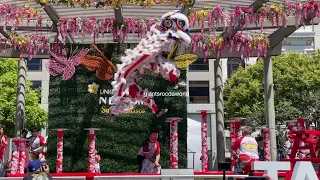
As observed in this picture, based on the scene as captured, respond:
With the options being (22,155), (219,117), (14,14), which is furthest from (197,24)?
(22,155)

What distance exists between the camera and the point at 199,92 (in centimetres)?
3331

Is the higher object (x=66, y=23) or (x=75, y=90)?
(x=66, y=23)

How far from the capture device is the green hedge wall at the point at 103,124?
557 inches

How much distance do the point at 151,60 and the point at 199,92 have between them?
994 inches

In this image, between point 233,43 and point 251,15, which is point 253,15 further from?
point 233,43

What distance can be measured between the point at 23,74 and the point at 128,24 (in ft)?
16.4

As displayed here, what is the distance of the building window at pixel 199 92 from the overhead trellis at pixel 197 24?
17.5 metres

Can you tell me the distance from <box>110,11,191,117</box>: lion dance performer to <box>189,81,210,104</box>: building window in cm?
2494

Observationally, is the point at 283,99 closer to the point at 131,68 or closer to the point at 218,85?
the point at 218,85

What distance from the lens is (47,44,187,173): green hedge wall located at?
1415 centimetres

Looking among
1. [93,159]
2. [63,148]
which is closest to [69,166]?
[63,148]

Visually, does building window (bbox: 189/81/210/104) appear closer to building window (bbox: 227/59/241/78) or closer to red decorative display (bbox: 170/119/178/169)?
building window (bbox: 227/59/241/78)

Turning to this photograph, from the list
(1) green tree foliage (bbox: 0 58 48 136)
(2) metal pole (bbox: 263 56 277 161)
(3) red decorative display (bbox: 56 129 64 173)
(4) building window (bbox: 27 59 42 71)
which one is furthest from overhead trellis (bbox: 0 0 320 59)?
(4) building window (bbox: 27 59 42 71)

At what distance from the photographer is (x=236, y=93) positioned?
Answer: 105ft
